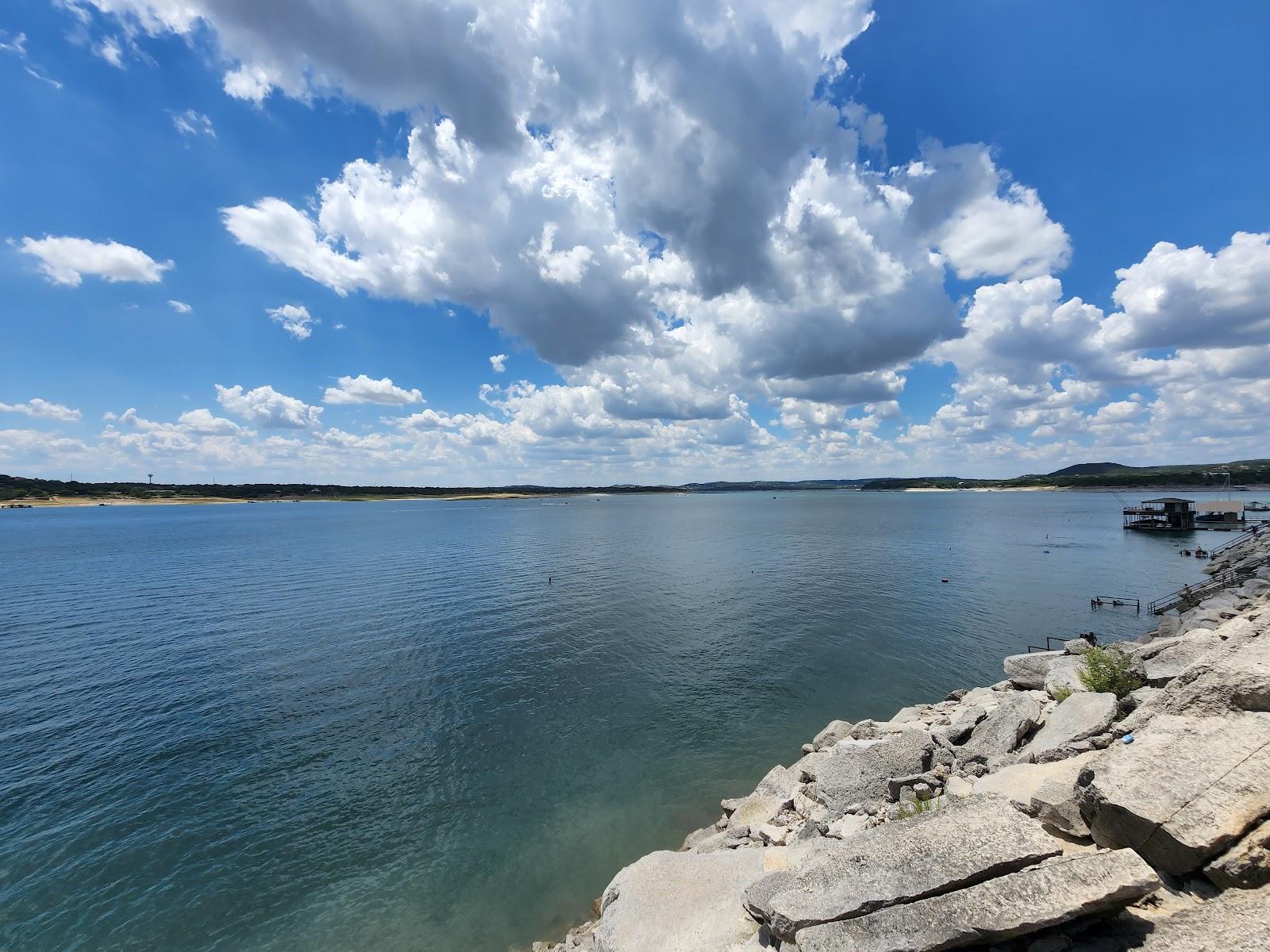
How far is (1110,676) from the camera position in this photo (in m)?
19.9

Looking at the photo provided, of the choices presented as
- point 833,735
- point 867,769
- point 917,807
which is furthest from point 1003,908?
point 833,735

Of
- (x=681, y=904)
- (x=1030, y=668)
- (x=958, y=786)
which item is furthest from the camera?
(x=1030, y=668)

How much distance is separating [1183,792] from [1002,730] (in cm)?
1080

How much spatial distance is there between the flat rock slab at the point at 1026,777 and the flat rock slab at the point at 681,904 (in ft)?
21.5

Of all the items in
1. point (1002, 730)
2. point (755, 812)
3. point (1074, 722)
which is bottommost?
point (755, 812)

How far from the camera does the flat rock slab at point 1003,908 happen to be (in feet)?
24.1

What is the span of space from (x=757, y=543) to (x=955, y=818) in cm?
9683

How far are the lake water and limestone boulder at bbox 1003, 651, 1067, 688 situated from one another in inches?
221

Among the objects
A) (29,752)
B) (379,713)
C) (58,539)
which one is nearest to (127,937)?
(379,713)

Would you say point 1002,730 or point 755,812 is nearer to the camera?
point 1002,730

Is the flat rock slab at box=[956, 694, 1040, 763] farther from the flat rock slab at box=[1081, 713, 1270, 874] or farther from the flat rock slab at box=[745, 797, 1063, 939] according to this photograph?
the flat rock slab at box=[745, 797, 1063, 939]

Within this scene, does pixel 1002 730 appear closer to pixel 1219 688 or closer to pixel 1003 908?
pixel 1219 688

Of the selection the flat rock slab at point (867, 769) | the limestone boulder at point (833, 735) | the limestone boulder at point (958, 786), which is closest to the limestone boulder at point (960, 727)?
the flat rock slab at point (867, 769)

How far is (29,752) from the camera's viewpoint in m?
24.8
